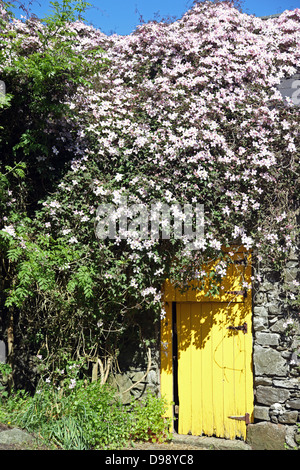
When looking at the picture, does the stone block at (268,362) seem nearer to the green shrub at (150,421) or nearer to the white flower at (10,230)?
the green shrub at (150,421)

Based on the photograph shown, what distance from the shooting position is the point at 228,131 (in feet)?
18.0

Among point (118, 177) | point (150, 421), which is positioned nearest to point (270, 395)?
point (150, 421)

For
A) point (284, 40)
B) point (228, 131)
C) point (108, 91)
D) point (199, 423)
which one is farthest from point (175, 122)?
point (199, 423)

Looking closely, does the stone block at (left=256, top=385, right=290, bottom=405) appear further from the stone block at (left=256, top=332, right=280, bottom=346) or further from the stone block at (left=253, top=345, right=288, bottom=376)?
the stone block at (left=256, top=332, right=280, bottom=346)

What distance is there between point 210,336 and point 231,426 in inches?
41.7

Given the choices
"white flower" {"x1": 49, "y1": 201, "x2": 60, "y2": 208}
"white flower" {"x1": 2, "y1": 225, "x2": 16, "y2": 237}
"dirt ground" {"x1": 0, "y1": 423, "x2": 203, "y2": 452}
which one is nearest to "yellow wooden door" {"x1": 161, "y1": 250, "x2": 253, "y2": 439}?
"dirt ground" {"x1": 0, "y1": 423, "x2": 203, "y2": 452}

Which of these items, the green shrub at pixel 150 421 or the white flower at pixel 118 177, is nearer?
the green shrub at pixel 150 421

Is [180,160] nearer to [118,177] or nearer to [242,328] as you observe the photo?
[118,177]

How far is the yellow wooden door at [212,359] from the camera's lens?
5.29 metres

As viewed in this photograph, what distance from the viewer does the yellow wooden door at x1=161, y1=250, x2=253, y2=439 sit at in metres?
5.29

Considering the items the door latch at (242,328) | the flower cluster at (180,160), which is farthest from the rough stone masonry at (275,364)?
the flower cluster at (180,160)

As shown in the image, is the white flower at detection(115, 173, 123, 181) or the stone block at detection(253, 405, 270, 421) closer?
the stone block at detection(253, 405, 270, 421)

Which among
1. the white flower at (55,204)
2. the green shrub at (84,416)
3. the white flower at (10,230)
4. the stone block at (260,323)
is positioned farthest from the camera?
the white flower at (55,204)
